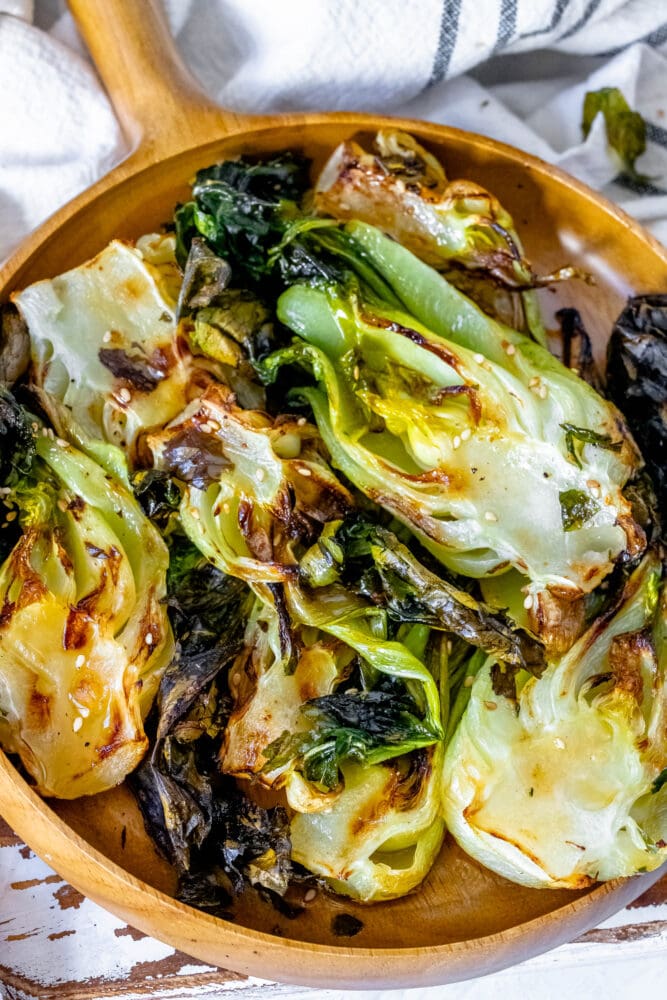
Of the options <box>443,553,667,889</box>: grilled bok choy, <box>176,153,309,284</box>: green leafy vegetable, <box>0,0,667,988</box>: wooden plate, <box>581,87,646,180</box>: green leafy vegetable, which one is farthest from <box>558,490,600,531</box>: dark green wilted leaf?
<box>581,87,646,180</box>: green leafy vegetable

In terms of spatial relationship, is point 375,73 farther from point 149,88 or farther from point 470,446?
point 470,446

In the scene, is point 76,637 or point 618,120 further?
point 618,120

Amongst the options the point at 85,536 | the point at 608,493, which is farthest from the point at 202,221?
the point at 608,493

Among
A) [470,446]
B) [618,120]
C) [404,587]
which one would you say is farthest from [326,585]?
[618,120]

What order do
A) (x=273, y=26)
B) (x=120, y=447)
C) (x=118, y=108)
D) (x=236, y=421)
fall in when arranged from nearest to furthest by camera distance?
(x=236, y=421) < (x=120, y=447) < (x=118, y=108) < (x=273, y=26)

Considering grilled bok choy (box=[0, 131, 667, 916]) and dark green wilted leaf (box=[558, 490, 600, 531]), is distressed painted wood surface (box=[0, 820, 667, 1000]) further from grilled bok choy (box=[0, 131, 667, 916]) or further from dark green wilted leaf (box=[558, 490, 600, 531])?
dark green wilted leaf (box=[558, 490, 600, 531])

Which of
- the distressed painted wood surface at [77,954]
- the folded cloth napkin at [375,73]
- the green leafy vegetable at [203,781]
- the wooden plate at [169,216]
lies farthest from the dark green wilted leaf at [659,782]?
the folded cloth napkin at [375,73]

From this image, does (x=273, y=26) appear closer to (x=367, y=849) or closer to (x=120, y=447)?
(x=120, y=447)
